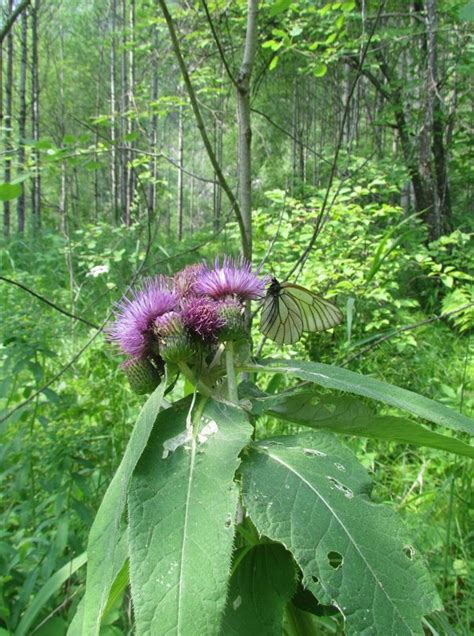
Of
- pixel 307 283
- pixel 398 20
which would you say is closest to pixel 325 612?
pixel 307 283

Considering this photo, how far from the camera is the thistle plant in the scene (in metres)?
0.70

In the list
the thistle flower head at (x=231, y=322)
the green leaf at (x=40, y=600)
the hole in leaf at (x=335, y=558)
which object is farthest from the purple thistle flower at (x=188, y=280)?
the green leaf at (x=40, y=600)

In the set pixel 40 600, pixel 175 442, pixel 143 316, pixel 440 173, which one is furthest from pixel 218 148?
pixel 175 442

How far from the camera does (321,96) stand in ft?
81.1

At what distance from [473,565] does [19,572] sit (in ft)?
6.64

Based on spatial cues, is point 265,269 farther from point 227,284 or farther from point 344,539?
point 344,539

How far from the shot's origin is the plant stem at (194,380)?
40.7 inches

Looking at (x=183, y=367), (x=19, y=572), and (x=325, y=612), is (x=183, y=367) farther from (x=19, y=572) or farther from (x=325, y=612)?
(x=19, y=572)

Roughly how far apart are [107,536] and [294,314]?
3.51 feet

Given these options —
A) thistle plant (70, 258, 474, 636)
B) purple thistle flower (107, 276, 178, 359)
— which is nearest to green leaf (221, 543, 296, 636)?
thistle plant (70, 258, 474, 636)

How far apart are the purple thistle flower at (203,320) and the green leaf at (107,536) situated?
0.65 feet

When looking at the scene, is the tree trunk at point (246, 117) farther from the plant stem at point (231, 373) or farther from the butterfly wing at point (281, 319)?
the plant stem at point (231, 373)

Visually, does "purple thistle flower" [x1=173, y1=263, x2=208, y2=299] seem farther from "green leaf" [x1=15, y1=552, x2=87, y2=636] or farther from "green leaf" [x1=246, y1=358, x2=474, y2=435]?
"green leaf" [x1=15, y1=552, x2=87, y2=636]

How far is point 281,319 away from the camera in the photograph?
1710mm
